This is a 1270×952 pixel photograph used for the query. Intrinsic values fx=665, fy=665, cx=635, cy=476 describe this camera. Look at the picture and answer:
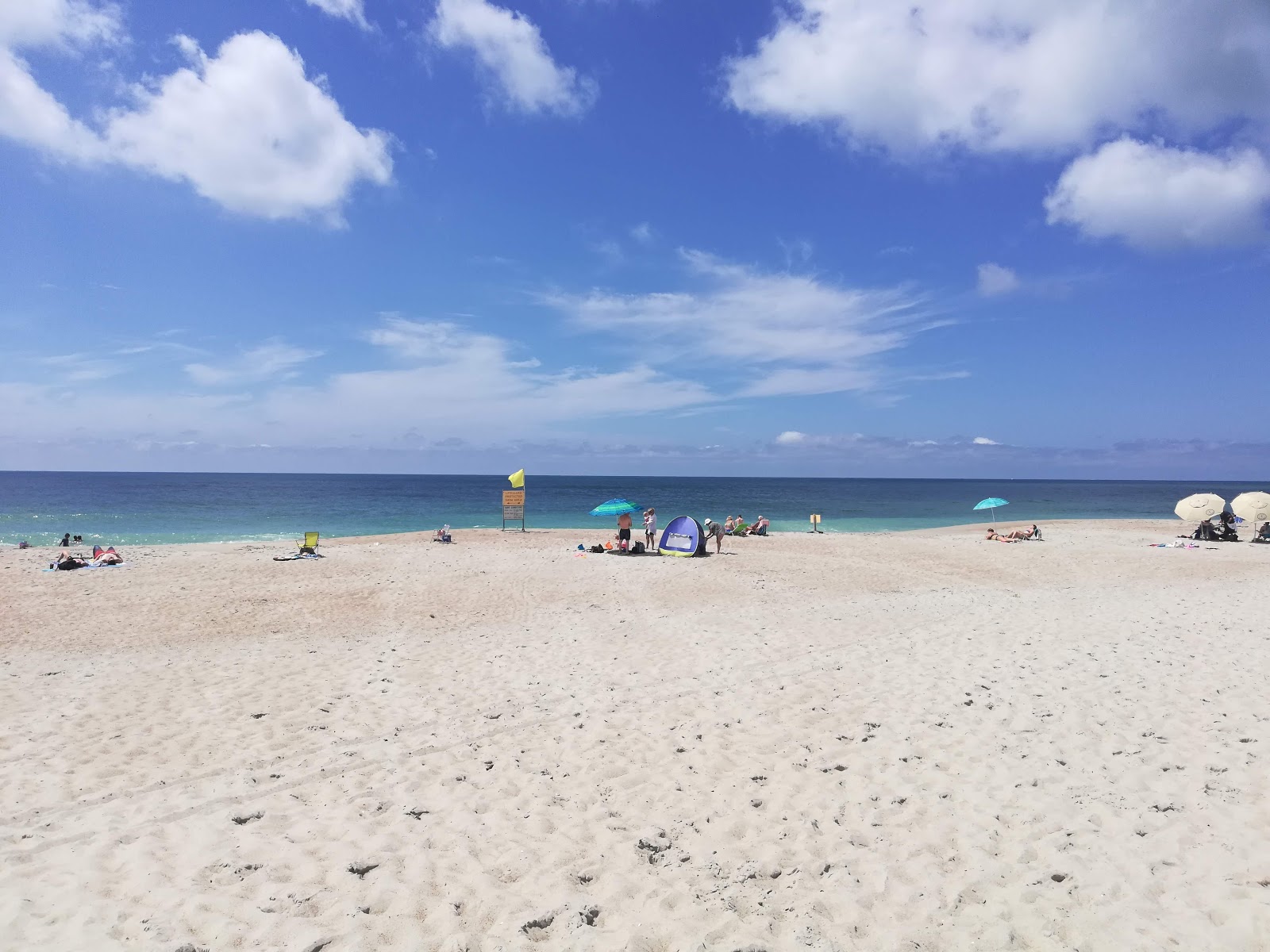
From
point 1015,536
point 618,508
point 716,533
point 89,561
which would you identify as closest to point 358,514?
point 89,561

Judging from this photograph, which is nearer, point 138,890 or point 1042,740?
point 138,890

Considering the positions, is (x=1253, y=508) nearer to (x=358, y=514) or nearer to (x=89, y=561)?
(x=89, y=561)

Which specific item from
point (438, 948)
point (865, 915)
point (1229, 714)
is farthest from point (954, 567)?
point (438, 948)

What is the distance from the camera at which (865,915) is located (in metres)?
4.09

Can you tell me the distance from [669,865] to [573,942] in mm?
969

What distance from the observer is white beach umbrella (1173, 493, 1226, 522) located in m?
29.1

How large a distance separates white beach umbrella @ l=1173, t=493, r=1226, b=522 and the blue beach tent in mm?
22656

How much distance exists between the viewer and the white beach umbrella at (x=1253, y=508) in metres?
28.0

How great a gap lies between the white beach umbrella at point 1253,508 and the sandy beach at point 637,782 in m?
21.6

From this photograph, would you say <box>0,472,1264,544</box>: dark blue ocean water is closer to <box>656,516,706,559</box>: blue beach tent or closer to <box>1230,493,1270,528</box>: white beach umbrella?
<box>1230,493,1270,528</box>: white beach umbrella

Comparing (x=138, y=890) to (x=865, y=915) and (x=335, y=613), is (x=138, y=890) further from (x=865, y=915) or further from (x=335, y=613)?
(x=335, y=613)

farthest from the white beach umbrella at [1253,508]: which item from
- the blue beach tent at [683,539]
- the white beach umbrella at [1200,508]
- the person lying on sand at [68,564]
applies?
the person lying on sand at [68,564]

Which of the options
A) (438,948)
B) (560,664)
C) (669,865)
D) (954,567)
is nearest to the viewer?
(438,948)

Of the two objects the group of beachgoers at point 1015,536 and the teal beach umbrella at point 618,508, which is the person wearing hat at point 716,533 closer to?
the teal beach umbrella at point 618,508
